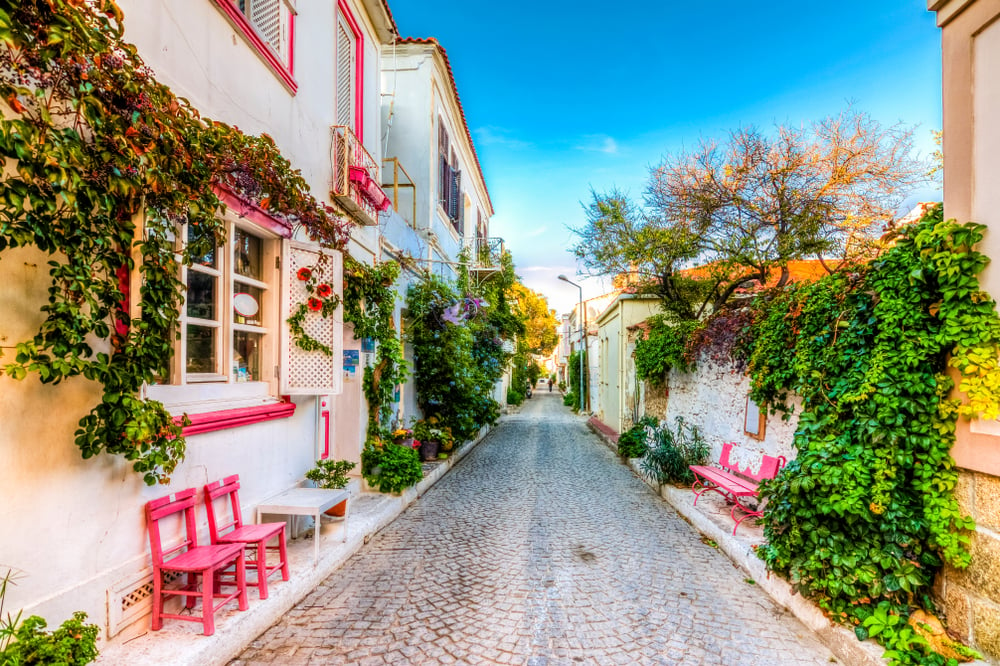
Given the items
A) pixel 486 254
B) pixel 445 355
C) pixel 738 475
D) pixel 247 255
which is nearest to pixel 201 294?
pixel 247 255

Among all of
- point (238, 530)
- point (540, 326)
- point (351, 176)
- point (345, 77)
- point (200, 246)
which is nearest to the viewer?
point (200, 246)

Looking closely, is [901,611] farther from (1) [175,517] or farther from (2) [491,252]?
(2) [491,252]

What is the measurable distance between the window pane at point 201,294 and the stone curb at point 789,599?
5190 mm

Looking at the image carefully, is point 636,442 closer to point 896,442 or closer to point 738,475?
point 738,475

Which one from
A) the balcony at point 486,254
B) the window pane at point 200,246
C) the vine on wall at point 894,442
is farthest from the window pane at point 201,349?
the balcony at point 486,254

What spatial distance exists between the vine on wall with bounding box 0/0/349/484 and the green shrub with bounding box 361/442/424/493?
3.60 metres

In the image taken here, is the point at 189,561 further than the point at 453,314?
No

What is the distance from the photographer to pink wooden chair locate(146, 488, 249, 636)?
3.08 m

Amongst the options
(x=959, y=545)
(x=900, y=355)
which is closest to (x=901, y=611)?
(x=959, y=545)

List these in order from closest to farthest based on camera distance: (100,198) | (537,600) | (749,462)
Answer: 1. (100,198)
2. (537,600)
3. (749,462)

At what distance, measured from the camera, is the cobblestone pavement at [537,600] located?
3291 millimetres

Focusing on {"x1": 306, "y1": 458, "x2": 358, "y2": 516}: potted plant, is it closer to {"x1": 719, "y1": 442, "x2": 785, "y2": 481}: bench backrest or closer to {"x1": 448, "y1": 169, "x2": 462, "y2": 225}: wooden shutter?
{"x1": 719, "y1": 442, "x2": 785, "y2": 481}: bench backrest

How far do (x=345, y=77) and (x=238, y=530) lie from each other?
232 inches

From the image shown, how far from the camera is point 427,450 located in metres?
Result: 9.24
